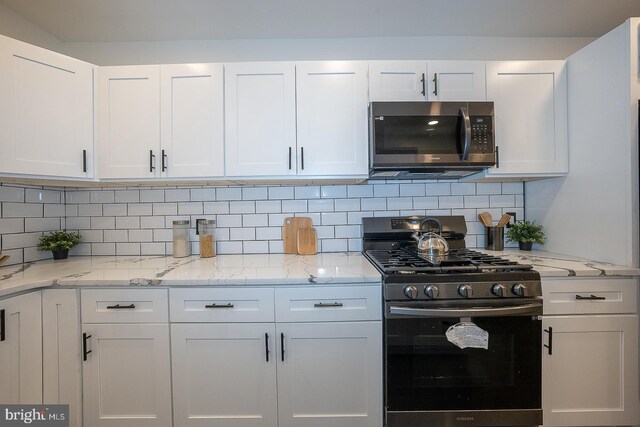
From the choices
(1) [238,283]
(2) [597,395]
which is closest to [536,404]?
(2) [597,395]

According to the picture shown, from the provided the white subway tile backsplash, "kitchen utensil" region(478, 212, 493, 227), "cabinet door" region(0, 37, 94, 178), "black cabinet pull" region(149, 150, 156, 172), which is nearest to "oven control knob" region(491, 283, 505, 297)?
"kitchen utensil" region(478, 212, 493, 227)

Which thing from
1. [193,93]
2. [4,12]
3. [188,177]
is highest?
[4,12]

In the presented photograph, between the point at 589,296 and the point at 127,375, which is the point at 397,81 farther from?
the point at 127,375

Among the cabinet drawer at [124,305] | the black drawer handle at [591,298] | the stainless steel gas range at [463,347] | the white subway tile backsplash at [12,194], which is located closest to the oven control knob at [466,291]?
the stainless steel gas range at [463,347]

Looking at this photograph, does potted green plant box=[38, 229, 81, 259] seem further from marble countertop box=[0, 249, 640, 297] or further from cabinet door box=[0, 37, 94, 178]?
cabinet door box=[0, 37, 94, 178]

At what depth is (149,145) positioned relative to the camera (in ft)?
5.81

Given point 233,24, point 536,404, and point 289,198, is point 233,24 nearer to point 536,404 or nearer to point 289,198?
point 289,198

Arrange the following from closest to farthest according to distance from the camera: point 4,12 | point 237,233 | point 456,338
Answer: point 456,338
point 4,12
point 237,233

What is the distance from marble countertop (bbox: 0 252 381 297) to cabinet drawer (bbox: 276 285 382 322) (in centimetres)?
5

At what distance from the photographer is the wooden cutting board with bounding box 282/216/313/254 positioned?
2.08 meters

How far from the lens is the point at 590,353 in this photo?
1.43 metres

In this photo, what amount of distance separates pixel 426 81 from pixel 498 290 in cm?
129

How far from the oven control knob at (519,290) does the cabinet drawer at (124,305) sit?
173 cm

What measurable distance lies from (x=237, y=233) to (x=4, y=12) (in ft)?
6.57
